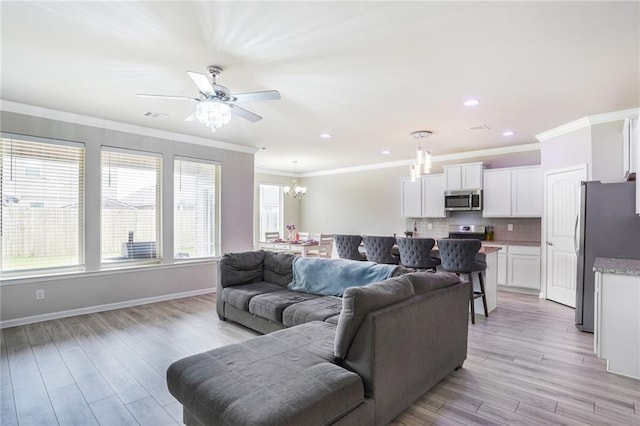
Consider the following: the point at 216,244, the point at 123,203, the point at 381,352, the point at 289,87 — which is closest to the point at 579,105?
the point at 289,87

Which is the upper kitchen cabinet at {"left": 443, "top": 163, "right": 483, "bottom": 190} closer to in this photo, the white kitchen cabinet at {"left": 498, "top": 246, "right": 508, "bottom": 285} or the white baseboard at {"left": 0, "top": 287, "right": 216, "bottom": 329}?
the white kitchen cabinet at {"left": 498, "top": 246, "right": 508, "bottom": 285}

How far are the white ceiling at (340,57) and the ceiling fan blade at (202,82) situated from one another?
0.27m

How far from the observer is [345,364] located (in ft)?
6.66

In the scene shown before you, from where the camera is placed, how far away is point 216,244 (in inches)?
236

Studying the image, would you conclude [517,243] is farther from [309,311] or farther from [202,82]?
[202,82]

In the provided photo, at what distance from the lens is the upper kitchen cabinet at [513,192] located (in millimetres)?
5766

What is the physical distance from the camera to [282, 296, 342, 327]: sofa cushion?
9.88 feet

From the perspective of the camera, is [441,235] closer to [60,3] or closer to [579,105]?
[579,105]

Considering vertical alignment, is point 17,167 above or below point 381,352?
above

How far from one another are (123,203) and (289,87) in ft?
10.6

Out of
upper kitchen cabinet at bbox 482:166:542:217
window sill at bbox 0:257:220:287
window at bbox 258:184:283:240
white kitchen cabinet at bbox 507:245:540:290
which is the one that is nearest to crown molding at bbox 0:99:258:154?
window sill at bbox 0:257:220:287

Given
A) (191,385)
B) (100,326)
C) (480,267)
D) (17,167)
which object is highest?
(17,167)

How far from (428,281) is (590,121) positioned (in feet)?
12.4

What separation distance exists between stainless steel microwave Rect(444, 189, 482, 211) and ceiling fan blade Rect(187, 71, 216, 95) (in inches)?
210
